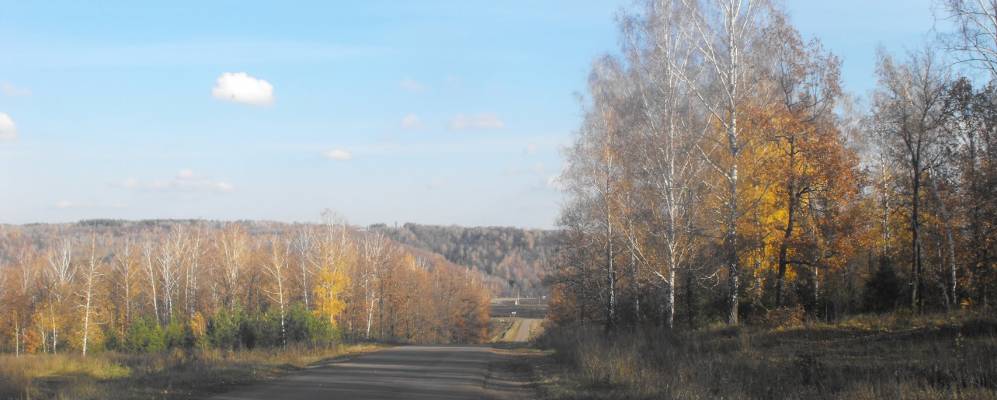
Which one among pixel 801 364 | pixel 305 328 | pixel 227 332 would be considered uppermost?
pixel 801 364

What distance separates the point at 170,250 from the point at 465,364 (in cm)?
6592

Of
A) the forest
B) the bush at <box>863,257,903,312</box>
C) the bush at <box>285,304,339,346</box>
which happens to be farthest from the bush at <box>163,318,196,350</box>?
the bush at <box>863,257,903,312</box>

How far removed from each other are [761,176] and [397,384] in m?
14.2

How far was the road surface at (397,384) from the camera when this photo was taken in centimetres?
1333

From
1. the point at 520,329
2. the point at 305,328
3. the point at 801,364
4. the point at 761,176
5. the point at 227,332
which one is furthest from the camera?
the point at 520,329

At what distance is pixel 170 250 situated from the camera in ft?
256

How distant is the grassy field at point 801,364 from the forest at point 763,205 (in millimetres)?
111

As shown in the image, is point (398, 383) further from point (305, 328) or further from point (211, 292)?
point (211, 292)

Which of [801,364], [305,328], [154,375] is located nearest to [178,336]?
[305,328]

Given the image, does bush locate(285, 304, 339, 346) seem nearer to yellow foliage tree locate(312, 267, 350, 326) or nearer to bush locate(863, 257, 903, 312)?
yellow foliage tree locate(312, 267, 350, 326)

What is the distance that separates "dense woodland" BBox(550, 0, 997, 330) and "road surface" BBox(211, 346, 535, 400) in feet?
28.8

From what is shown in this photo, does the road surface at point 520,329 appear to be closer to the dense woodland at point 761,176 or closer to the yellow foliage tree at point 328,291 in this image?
the yellow foliage tree at point 328,291

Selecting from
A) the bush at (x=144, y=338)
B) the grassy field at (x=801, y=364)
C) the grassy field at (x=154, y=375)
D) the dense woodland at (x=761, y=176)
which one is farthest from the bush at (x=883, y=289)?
the bush at (x=144, y=338)

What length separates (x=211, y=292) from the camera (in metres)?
78.6
